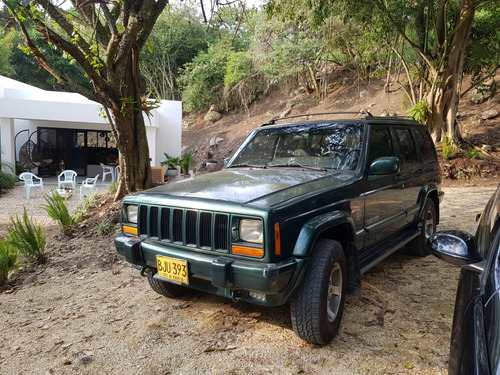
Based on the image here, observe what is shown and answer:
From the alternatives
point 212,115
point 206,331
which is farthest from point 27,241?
point 212,115

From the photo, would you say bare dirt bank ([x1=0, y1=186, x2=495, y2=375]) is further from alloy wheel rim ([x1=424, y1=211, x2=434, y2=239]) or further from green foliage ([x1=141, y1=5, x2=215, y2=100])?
green foliage ([x1=141, y1=5, x2=215, y2=100])

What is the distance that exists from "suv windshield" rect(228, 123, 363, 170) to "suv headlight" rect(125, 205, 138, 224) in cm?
126

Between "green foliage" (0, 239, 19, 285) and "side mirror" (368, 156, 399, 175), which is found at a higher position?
"side mirror" (368, 156, 399, 175)

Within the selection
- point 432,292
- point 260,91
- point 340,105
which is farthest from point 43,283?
point 260,91

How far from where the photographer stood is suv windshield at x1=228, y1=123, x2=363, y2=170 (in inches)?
144

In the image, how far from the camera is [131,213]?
3.36m

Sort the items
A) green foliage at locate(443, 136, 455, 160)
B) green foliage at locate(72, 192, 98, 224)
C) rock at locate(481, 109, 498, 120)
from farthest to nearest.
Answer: rock at locate(481, 109, 498, 120)
green foliage at locate(443, 136, 455, 160)
green foliage at locate(72, 192, 98, 224)

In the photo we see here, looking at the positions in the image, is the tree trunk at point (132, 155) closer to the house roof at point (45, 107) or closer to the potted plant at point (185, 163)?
the potted plant at point (185, 163)

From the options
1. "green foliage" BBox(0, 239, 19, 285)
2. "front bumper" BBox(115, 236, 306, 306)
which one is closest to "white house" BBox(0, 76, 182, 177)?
"green foliage" BBox(0, 239, 19, 285)

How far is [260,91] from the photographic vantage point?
2905 centimetres

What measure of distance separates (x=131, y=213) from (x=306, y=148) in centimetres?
182

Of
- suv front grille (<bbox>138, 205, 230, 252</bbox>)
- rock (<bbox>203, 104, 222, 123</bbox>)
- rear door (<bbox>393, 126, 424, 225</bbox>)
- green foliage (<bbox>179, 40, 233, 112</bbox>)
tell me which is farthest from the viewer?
rock (<bbox>203, 104, 222, 123</bbox>)

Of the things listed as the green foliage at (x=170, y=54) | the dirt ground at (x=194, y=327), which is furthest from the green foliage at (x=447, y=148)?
the green foliage at (x=170, y=54)

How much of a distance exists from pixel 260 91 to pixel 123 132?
2256 cm
